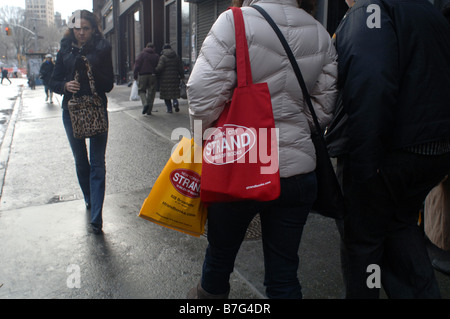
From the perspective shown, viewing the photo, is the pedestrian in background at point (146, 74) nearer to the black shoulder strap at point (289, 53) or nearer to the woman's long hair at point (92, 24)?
the woman's long hair at point (92, 24)

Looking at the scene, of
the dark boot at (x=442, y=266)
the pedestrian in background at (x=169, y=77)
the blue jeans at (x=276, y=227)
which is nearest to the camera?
the blue jeans at (x=276, y=227)

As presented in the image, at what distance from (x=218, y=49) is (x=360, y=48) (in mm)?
654

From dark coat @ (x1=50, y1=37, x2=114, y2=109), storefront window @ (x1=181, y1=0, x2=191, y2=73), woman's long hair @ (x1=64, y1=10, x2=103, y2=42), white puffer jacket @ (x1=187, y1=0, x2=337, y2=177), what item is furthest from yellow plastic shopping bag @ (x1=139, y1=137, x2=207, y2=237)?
storefront window @ (x1=181, y1=0, x2=191, y2=73)

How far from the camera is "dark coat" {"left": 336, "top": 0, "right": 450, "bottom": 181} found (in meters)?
1.84

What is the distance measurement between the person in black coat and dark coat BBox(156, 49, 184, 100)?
30.4ft

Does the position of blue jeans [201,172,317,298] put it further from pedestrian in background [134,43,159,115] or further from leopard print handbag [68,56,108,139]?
pedestrian in background [134,43,159,115]

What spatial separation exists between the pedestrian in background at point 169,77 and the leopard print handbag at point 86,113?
741 cm

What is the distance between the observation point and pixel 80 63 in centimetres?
362

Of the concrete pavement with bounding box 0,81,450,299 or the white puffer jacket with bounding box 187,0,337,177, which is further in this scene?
the concrete pavement with bounding box 0,81,450,299

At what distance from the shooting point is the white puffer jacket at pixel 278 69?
1.70m

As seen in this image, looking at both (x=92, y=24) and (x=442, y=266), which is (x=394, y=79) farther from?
(x=92, y=24)

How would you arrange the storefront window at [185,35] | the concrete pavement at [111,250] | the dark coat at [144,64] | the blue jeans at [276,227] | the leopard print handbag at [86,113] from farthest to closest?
the storefront window at [185,35], the dark coat at [144,64], the leopard print handbag at [86,113], the concrete pavement at [111,250], the blue jeans at [276,227]

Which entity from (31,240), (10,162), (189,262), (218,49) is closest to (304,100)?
(218,49)

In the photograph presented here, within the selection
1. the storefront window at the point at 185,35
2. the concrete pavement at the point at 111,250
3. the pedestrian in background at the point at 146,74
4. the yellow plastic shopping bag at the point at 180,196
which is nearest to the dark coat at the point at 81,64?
the concrete pavement at the point at 111,250
